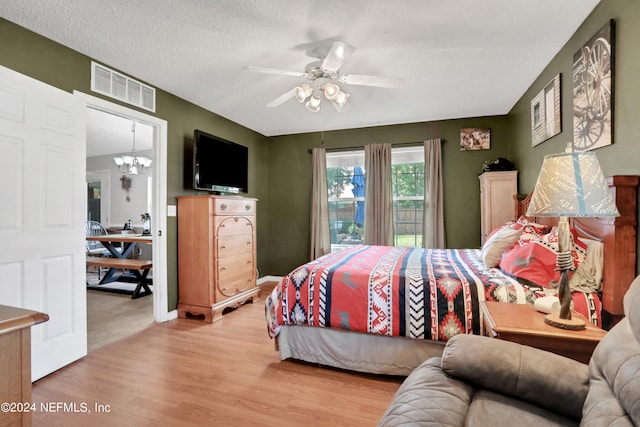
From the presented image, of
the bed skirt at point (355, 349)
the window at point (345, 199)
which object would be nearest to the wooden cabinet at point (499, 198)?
the window at point (345, 199)

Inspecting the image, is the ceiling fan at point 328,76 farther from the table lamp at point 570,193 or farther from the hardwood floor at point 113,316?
the hardwood floor at point 113,316

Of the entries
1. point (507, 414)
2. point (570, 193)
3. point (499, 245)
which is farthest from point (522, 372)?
point (499, 245)

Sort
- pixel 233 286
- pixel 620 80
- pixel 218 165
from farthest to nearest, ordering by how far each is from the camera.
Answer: pixel 218 165
pixel 233 286
pixel 620 80

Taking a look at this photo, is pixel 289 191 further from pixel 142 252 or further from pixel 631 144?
pixel 631 144

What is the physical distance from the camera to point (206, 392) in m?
1.96

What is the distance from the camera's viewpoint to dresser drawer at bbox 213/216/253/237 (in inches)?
131

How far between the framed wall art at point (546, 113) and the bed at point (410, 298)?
91 cm

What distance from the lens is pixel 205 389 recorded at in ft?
6.52

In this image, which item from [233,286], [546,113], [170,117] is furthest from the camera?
[233,286]

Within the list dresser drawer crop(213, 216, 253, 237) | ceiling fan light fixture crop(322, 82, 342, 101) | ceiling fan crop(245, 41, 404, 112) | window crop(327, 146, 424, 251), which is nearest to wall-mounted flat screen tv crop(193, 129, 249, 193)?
dresser drawer crop(213, 216, 253, 237)

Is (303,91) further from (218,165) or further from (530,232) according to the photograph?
(530,232)

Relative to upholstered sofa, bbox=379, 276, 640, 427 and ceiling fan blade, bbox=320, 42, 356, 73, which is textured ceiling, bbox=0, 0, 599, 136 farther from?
upholstered sofa, bbox=379, 276, 640, 427

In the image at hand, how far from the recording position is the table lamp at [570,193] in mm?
1266

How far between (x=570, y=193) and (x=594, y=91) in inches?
47.9
